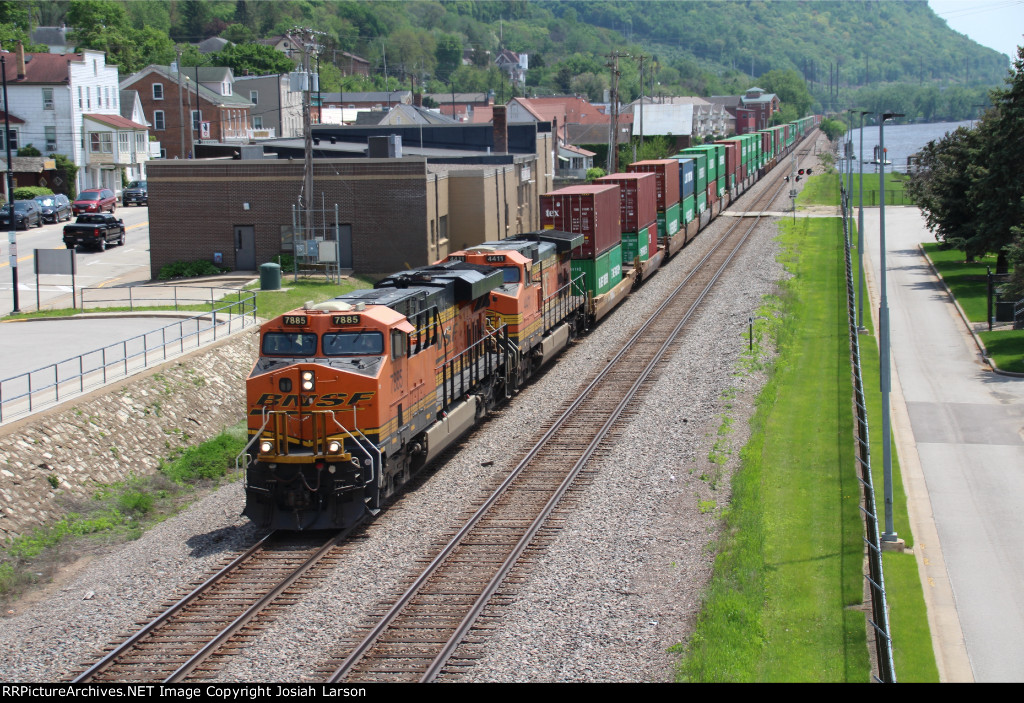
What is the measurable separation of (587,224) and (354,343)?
1952cm

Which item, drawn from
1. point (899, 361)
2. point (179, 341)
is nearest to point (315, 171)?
point (179, 341)

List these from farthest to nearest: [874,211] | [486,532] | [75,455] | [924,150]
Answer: [874,211], [924,150], [75,455], [486,532]

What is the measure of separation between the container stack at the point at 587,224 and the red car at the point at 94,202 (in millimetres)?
36408

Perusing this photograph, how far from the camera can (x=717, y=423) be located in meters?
25.5

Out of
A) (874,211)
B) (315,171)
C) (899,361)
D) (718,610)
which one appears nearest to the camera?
(718,610)

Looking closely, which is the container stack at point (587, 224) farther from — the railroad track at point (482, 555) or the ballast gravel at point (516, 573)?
the ballast gravel at point (516, 573)

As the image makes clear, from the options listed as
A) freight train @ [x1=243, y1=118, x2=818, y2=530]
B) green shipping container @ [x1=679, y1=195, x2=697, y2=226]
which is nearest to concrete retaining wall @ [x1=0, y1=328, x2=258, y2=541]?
freight train @ [x1=243, y1=118, x2=818, y2=530]

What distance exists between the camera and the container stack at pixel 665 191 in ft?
171

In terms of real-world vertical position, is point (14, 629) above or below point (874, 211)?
below

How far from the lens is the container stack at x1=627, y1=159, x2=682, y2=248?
51969 millimetres

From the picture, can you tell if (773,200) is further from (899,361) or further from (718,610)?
(718,610)

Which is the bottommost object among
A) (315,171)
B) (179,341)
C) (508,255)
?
(179,341)

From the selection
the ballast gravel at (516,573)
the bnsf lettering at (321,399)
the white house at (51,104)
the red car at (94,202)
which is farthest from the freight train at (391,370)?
the white house at (51,104)
